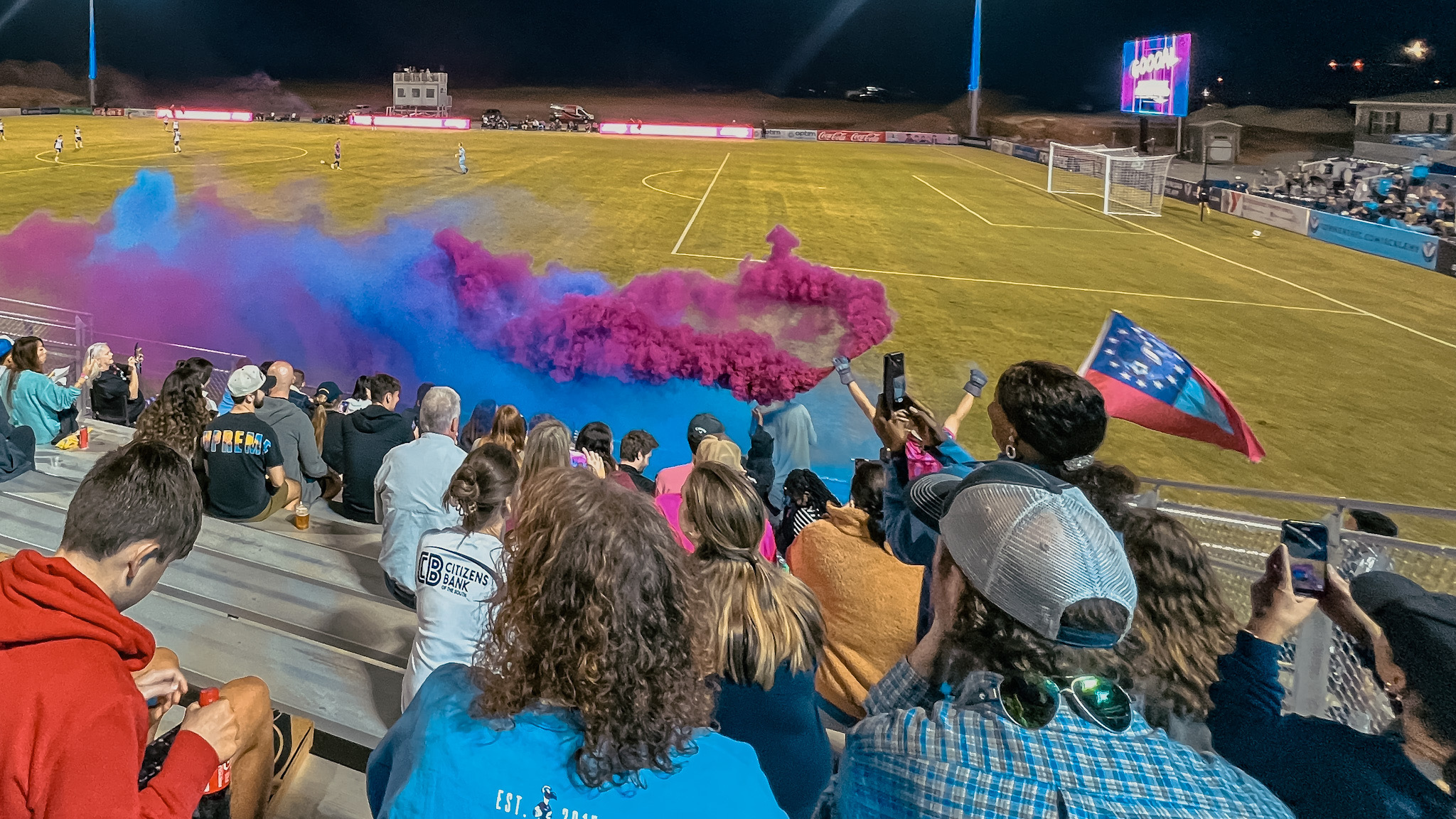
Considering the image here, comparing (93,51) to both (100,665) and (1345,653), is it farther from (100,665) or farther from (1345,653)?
(1345,653)

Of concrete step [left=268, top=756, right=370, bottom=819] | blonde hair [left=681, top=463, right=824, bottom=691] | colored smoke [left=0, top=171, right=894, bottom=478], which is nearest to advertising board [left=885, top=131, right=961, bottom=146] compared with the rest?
colored smoke [left=0, top=171, right=894, bottom=478]

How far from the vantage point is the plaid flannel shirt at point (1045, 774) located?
1583 mm

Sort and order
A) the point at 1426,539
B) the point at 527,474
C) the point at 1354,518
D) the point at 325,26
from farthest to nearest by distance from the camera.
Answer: the point at 325,26
the point at 1426,539
the point at 1354,518
the point at 527,474

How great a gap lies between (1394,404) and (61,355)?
2154 cm

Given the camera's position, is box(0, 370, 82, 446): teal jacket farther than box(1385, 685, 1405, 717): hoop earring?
Yes

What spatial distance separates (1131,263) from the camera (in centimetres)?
2520

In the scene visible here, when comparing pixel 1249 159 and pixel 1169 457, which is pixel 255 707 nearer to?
pixel 1169 457

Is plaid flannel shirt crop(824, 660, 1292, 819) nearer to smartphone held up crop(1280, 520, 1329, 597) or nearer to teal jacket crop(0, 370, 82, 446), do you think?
smartphone held up crop(1280, 520, 1329, 597)

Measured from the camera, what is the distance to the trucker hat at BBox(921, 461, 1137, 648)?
1709 mm

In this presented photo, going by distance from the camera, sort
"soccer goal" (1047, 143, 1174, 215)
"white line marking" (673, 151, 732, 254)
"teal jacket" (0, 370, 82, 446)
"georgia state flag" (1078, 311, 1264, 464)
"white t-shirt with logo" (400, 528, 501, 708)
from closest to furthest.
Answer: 1. "white t-shirt with logo" (400, 528, 501, 708)
2. "georgia state flag" (1078, 311, 1264, 464)
3. "teal jacket" (0, 370, 82, 446)
4. "white line marking" (673, 151, 732, 254)
5. "soccer goal" (1047, 143, 1174, 215)

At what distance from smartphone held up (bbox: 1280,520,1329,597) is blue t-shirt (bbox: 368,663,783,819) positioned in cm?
165

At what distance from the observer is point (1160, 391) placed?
579 centimetres

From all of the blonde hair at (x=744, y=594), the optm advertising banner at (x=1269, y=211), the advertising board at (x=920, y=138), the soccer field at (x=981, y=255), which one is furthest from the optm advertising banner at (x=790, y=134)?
the blonde hair at (x=744, y=594)

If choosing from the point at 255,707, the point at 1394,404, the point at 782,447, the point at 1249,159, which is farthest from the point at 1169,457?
the point at 1249,159
